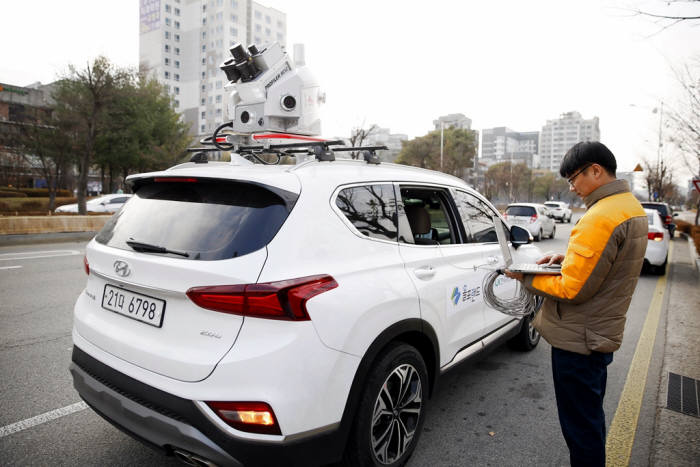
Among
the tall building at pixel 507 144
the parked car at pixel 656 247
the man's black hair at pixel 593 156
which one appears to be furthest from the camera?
the tall building at pixel 507 144

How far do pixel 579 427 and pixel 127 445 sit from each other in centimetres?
265

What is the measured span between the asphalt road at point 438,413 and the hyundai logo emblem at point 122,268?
3.95 feet

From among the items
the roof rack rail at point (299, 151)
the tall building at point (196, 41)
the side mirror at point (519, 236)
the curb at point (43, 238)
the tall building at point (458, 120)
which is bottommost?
the curb at point (43, 238)

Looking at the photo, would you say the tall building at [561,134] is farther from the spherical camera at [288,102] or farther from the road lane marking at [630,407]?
the spherical camera at [288,102]

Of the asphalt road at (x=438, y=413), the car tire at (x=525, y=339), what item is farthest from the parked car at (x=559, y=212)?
the car tire at (x=525, y=339)

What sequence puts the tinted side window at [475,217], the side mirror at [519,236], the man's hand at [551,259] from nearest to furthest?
the man's hand at [551,259] → the tinted side window at [475,217] → the side mirror at [519,236]

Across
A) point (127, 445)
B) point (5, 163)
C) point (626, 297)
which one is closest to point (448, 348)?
point (626, 297)

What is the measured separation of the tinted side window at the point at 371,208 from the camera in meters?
2.38

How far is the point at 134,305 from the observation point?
2215mm

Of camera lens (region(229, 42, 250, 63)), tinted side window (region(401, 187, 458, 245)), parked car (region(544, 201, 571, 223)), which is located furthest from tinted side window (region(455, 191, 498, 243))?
parked car (region(544, 201, 571, 223))

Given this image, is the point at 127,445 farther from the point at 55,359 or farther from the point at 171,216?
the point at 55,359

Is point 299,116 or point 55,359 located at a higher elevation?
point 299,116

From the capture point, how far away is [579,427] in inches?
85.7

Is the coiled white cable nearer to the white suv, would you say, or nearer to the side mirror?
the white suv
